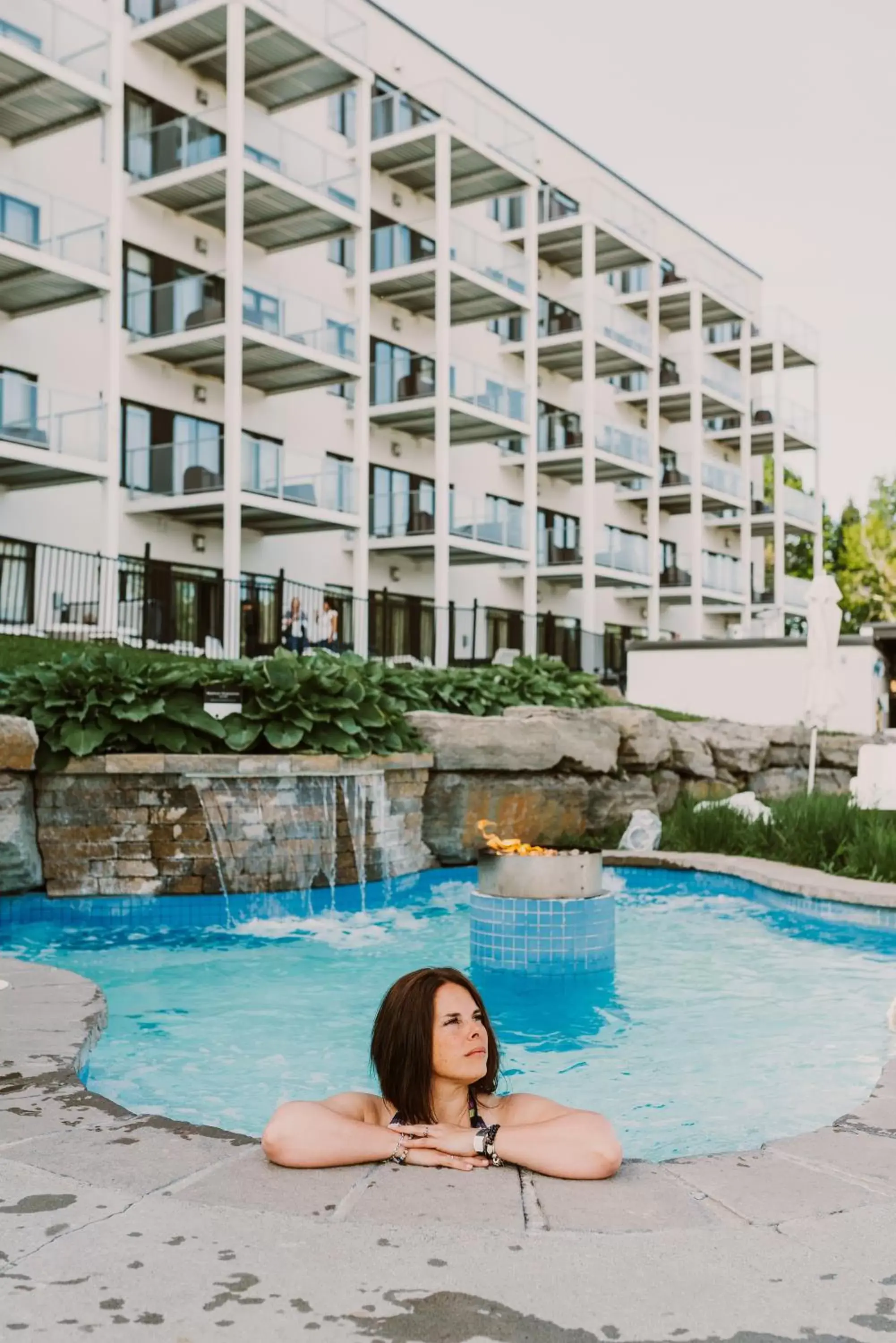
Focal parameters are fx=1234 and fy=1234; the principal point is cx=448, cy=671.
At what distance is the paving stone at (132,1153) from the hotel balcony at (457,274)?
29.0m

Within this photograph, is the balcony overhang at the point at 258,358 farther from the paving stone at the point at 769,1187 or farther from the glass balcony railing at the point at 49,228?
the paving stone at the point at 769,1187

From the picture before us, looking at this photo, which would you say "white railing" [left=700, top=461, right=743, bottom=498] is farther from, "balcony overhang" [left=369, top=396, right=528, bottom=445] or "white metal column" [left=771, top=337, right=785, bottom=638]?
"balcony overhang" [left=369, top=396, right=528, bottom=445]

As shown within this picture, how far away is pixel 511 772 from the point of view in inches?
553

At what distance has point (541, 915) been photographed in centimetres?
849

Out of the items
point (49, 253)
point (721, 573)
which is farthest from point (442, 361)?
point (721, 573)

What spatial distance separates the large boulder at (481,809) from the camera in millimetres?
13805

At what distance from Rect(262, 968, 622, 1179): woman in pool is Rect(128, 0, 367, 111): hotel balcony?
82.2 feet

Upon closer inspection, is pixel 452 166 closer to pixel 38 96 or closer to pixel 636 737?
pixel 38 96

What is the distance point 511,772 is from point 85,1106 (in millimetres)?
9983

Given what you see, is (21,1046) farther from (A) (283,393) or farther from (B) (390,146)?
(B) (390,146)

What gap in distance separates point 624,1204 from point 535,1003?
15.2 ft

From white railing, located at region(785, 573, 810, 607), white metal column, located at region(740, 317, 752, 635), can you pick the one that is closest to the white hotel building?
white metal column, located at region(740, 317, 752, 635)

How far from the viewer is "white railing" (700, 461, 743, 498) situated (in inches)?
1766

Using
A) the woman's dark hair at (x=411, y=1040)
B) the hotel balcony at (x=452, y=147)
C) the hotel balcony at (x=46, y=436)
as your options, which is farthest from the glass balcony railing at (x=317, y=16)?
the woman's dark hair at (x=411, y=1040)
